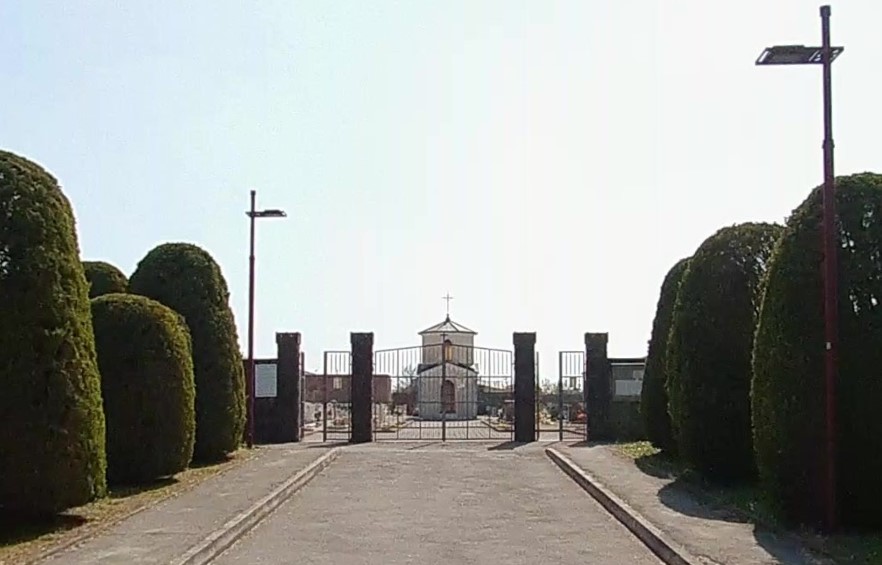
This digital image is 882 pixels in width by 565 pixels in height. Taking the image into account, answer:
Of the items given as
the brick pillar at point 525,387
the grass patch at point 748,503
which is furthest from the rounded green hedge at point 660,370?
the brick pillar at point 525,387

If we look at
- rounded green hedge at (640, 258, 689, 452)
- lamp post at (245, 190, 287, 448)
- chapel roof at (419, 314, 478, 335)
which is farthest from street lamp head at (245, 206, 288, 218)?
chapel roof at (419, 314, 478, 335)

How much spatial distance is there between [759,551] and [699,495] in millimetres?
5316

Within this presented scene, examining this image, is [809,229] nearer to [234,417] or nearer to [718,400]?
[718,400]

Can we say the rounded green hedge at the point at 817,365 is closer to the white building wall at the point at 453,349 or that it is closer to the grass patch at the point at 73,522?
the grass patch at the point at 73,522

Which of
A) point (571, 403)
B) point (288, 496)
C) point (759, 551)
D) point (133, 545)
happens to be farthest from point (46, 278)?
point (571, 403)

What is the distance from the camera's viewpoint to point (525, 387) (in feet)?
106

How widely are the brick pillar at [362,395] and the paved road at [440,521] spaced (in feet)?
21.8

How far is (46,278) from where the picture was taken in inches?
567

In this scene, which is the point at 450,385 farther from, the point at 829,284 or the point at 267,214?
the point at 829,284

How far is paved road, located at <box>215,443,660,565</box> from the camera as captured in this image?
13.7m

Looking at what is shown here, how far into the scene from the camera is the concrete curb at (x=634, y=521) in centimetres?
1295

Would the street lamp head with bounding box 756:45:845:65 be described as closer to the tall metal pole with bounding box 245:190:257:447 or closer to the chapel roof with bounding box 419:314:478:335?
the tall metal pole with bounding box 245:190:257:447

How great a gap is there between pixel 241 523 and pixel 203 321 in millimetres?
8778

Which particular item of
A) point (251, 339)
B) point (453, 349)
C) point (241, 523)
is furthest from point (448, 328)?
point (241, 523)
